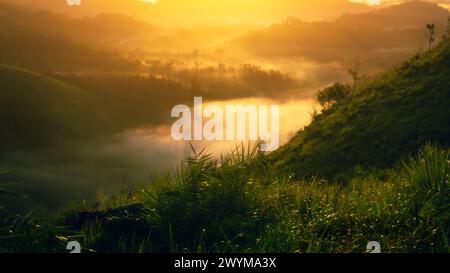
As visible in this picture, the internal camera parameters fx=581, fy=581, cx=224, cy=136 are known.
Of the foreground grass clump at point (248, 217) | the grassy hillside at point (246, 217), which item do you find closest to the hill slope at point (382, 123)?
the grassy hillside at point (246, 217)

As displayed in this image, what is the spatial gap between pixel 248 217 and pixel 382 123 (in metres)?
53.2

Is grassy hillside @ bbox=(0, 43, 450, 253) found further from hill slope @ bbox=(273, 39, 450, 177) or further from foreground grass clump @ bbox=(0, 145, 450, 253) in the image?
hill slope @ bbox=(273, 39, 450, 177)

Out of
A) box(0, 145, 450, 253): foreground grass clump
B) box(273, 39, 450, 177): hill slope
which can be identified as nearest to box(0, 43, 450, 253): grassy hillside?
box(0, 145, 450, 253): foreground grass clump

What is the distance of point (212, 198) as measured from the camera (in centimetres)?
1332

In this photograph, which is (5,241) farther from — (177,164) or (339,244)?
(339,244)

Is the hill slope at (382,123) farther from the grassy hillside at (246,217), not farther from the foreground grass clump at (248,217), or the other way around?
the foreground grass clump at (248,217)

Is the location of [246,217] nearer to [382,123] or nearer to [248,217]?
[248,217]

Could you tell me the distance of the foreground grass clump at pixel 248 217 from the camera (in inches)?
441

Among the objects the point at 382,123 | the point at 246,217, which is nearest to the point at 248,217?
the point at 246,217

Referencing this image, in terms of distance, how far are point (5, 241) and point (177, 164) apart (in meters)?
4.41

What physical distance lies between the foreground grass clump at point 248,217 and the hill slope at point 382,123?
3831 cm

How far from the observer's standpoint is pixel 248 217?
12680mm

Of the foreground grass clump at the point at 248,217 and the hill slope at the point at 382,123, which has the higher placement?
the hill slope at the point at 382,123
